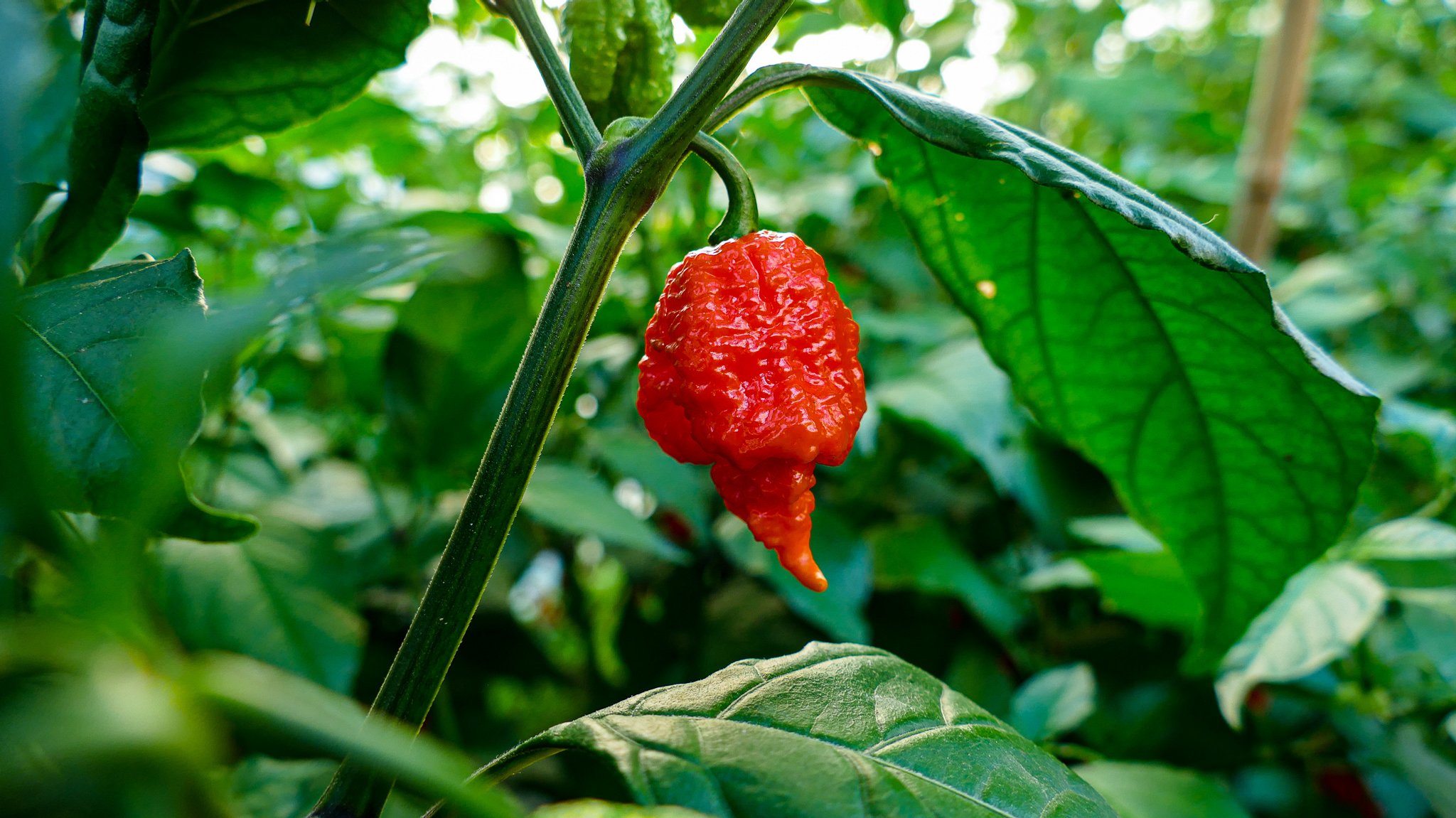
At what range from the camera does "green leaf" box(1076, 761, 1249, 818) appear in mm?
732

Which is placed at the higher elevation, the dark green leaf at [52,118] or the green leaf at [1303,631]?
the green leaf at [1303,631]

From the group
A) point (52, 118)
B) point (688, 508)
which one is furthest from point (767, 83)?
point (688, 508)

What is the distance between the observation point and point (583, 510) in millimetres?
896

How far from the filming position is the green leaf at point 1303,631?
0.79 metres

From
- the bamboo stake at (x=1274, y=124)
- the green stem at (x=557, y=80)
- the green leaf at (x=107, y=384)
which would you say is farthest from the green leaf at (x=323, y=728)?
the bamboo stake at (x=1274, y=124)

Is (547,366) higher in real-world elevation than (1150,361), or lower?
lower

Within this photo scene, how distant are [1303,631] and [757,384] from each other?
0.66 meters

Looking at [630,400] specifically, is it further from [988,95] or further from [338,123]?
[988,95]

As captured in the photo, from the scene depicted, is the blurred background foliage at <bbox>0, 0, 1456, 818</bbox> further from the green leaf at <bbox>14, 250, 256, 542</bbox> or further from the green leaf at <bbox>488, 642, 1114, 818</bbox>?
the green leaf at <bbox>488, 642, 1114, 818</bbox>

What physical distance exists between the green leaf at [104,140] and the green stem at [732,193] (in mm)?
297

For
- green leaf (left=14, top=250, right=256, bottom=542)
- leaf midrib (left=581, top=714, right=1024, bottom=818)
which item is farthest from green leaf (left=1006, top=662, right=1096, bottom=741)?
green leaf (left=14, top=250, right=256, bottom=542)

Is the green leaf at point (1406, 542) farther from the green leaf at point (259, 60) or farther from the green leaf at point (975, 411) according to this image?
the green leaf at point (259, 60)

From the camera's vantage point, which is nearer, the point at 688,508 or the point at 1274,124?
the point at 688,508

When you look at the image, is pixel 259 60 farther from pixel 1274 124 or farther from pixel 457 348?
pixel 1274 124
